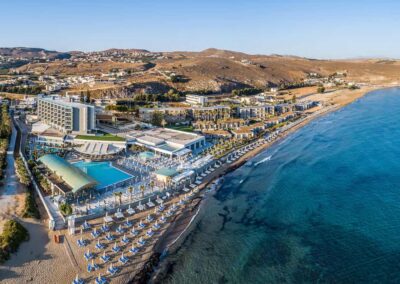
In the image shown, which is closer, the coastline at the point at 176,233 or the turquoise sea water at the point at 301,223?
the coastline at the point at 176,233

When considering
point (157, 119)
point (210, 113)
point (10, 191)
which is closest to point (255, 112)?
point (210, 113)

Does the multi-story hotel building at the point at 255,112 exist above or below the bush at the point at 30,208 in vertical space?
above

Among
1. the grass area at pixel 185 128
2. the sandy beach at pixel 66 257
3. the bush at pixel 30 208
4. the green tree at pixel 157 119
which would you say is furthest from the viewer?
the green tree at pixel 157 119

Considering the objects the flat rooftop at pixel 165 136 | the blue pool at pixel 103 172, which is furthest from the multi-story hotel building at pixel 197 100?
the blue pool at pixel 103 172

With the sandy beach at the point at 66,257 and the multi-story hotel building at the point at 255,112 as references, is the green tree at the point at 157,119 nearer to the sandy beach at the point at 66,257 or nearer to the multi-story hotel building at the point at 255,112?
the multi-story hotel building at the point at 255,112

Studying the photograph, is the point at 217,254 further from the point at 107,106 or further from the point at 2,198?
the point at 107,106

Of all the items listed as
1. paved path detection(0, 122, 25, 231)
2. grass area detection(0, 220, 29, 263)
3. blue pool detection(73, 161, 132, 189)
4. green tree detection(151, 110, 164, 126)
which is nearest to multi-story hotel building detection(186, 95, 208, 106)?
green tree detection(151, 110, 164, 126)

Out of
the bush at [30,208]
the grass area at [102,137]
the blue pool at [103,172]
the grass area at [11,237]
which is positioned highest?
the grass area at [102,137]

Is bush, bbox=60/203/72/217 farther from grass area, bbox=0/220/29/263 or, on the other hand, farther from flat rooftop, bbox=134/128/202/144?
flat rooftop, bbox=134/128/202/144

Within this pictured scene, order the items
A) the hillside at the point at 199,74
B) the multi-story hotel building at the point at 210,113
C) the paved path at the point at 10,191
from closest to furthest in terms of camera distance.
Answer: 1. the paved path at the point at 10,191
2. the multi-story hotel building at the point at 210,113
3. the hillside at the point at 199,74
